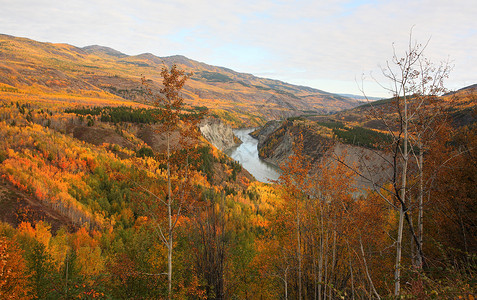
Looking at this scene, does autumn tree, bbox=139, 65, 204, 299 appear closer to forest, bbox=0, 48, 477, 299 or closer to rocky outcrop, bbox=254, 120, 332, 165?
forest, bbox=0, 48, 477, 299

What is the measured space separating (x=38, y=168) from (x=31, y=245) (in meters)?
12.7

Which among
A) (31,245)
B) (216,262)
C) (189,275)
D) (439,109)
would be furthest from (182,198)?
(439,109)

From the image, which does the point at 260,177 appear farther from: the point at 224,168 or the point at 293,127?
the point at 293,127

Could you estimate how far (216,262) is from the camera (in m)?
11.2

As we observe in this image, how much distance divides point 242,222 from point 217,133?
71926mm

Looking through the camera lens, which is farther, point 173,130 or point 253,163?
point 253,163

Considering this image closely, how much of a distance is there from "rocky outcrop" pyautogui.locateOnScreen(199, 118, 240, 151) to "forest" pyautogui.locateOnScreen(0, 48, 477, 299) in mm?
59197

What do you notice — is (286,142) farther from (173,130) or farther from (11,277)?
(11,277)

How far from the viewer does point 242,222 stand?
30.2 metres

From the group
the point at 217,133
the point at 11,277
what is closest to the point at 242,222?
the point at 11,277

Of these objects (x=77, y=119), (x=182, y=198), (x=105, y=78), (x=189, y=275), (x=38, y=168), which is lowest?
(x=189, y=275)

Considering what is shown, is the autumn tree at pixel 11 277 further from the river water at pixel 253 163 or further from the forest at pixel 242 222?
the river water at pixel 253 163

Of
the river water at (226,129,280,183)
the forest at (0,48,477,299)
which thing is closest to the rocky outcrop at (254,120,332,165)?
the river water at (226,129,280,183)

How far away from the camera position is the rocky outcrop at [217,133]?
297ft
